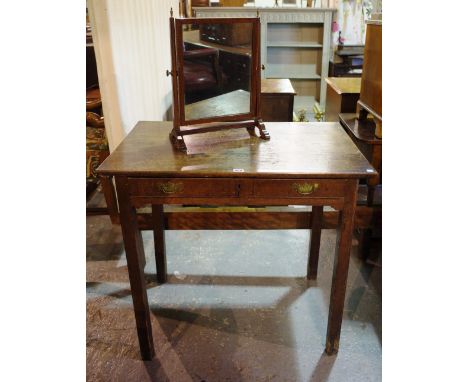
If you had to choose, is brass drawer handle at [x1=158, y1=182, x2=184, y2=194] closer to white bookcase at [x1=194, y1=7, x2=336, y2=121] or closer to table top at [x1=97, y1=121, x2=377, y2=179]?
table top at [x1=97, y1=121, x2=377, y2=179]

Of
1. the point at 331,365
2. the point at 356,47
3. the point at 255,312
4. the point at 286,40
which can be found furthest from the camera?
the point at 286,40

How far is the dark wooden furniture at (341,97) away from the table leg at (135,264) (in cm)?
192

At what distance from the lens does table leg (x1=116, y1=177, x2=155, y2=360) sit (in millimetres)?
1452

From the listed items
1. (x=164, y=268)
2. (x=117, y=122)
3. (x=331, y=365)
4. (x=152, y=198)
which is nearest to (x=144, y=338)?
(x=164, y=268)

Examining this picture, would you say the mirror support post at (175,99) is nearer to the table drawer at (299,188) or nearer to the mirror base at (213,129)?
the mirror base at (213,129)

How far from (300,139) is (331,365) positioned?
0.99m

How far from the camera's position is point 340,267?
62.3 inches

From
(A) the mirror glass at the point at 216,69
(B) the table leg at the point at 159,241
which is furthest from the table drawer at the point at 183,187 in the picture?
(B) the table leg at the point at 159,241

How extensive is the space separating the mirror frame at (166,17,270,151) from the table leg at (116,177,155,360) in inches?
12.0

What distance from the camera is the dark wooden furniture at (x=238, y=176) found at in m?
1.38

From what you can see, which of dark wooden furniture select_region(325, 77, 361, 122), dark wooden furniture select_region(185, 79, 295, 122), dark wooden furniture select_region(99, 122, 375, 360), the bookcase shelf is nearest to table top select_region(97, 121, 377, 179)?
dark wooden furniture select_region(99, 122, 375, 360)

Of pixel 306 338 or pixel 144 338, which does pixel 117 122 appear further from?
pixel 306 338

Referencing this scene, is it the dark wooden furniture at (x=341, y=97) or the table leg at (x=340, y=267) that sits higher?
the dark wooden furniture at (x=341, y=97)

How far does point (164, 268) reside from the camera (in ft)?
7.22
